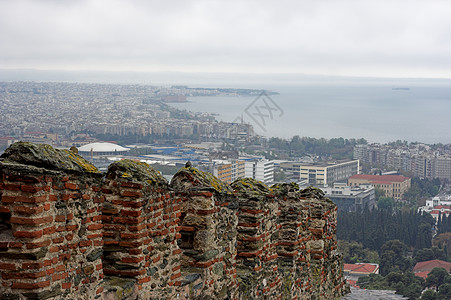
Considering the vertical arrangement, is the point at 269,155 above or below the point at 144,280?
below

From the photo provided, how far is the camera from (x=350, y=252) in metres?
57.5

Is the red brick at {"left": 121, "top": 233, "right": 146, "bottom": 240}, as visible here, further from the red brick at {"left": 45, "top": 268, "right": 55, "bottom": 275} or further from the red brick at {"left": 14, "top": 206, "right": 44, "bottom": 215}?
the red brick at {"left": 14, "top": 206, "right": 44, "bottom": 215}

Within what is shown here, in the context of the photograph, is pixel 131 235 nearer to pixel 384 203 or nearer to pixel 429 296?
pixel 429 296

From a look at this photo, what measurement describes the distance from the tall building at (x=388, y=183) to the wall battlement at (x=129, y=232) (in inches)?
3763

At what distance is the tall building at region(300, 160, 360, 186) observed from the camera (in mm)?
102688

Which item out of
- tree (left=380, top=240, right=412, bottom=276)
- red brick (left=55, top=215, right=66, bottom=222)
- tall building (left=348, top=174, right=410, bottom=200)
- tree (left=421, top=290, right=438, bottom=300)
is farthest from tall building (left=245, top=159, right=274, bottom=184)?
red brick (left=55, top=215, right=66, bottom=222)

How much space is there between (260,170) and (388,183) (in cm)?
2086

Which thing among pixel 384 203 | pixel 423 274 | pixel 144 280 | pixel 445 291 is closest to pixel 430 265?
pixel 423 274

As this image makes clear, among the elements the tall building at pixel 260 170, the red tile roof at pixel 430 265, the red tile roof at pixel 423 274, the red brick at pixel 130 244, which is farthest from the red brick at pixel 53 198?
the tall building at pixel 260 170

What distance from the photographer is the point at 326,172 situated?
10494cm

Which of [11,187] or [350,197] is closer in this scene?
[11,187]

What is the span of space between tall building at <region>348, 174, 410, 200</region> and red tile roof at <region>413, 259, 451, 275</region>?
4549cm

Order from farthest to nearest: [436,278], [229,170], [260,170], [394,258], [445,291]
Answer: [260,170] → [229,170] → [394,258] → [436,278] → [445,291]

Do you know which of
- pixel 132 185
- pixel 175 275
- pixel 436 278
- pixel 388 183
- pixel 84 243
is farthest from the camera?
pixel 388 183
